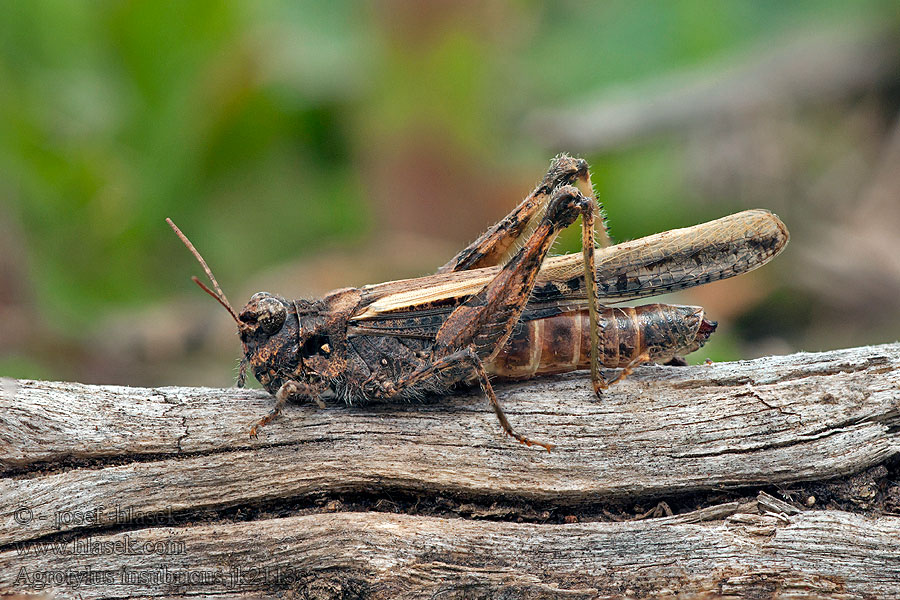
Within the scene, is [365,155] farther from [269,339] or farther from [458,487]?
[458,487]

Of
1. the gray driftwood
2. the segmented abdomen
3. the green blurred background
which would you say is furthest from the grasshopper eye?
the green blurred background

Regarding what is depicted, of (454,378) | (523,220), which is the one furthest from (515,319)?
(523,220)

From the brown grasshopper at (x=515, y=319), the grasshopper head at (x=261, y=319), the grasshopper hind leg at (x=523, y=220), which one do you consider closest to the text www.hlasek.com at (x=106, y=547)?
the brown grasshopper at (x=515, y=319)

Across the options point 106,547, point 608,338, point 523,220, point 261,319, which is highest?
point 523,220

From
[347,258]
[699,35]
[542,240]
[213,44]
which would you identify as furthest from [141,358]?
[699,35]

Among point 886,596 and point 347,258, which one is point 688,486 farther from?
point 347,258

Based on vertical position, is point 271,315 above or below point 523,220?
below

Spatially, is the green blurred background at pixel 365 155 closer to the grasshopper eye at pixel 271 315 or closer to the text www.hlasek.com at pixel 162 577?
the grasshopper eye at pixel 271 315
